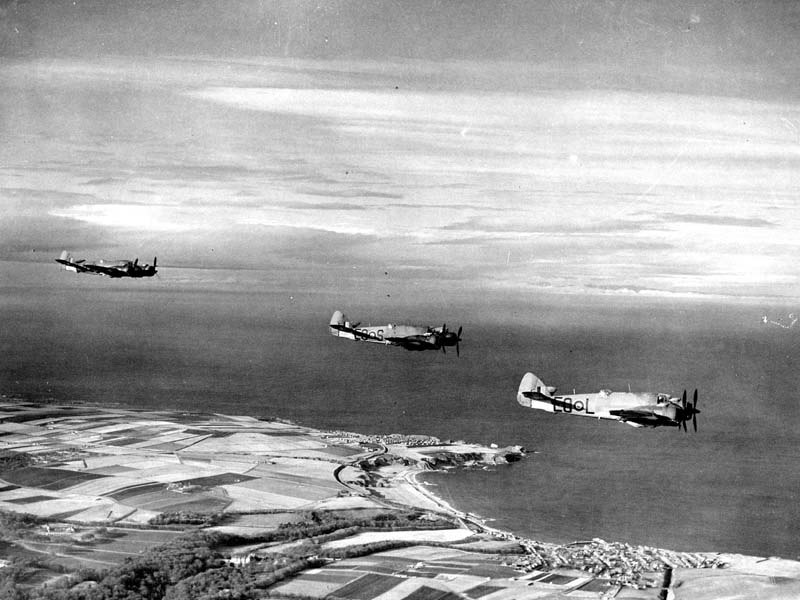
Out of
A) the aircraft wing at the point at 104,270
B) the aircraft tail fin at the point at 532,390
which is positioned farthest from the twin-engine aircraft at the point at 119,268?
the aircraft tail fin at the point at 532,390

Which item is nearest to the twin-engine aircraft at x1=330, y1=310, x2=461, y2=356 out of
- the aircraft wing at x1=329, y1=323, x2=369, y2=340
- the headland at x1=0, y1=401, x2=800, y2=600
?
the aircraft wing at x1=329, y1=323, x2=369, y2=340

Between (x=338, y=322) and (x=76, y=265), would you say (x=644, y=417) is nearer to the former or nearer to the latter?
(x=338, y=322)

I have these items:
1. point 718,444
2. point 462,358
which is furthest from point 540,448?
point 462,358

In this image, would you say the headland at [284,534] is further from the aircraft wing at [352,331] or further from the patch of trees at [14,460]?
the aircraft wing at [352,331]

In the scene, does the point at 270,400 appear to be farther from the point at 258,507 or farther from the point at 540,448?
the point at 258,507

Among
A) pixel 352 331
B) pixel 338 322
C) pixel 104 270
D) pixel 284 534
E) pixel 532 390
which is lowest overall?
pixel 284 534

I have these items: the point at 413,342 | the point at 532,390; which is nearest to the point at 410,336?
the point at 413,342

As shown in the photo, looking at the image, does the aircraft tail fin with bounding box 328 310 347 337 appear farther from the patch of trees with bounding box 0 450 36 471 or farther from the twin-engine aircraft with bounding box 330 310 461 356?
the patch of trees with bounding box 0 450 36 471
